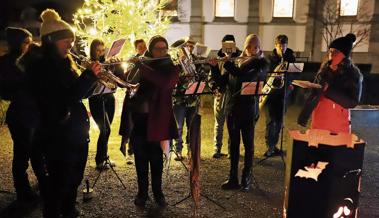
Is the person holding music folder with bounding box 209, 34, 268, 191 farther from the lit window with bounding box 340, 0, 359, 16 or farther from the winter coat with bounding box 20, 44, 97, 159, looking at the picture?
the lit window with bounding box 340, 0, 359, 16

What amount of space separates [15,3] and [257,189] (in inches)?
1024

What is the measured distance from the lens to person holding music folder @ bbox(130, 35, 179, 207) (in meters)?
4.84

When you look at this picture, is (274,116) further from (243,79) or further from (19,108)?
(19,108)

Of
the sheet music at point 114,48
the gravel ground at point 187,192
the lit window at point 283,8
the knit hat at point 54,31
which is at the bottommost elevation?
the gravel ground at point 187,192

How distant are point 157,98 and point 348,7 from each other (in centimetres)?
1868

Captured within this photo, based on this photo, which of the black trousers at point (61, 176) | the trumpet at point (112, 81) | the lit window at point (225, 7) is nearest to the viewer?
the black trousers at point (61, 176)

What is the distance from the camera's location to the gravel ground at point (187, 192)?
5.00 meters

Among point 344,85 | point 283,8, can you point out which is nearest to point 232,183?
point 344,85

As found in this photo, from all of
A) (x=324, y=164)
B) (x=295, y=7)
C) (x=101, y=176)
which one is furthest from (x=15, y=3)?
(x=324, y=164)

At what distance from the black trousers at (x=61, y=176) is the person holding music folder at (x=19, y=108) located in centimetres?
87

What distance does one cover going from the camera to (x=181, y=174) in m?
6.41

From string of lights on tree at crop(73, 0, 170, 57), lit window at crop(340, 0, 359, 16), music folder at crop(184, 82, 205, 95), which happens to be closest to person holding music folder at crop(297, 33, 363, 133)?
music folder at crop(184, 82, 205, 95)

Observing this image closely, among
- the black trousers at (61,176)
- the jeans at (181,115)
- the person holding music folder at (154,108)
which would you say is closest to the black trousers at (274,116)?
the jeans at (181,115)

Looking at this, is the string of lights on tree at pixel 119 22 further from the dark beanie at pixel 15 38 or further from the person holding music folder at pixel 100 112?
the dark beanie at pixel 15 38
